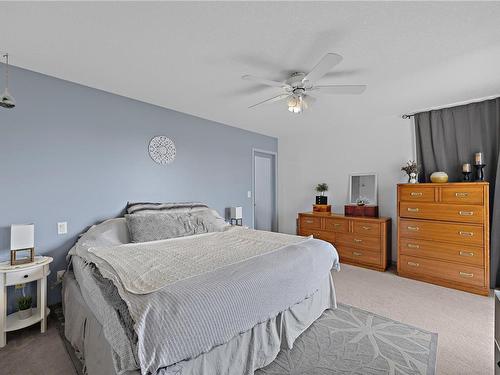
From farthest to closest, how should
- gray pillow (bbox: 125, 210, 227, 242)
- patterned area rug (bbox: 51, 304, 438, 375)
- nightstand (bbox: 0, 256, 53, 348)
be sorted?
gray pillow (bbox: 125, 210, 227, 242)
nightstand (bbox: 0, 256, 53, 348)
patterned area rug (bbox: 51, 304, 438, 375)

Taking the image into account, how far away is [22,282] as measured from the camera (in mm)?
2021

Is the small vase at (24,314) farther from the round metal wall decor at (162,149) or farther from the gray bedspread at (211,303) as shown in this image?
the round metal wall decor at (162,149)

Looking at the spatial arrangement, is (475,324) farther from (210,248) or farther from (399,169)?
(210,248)

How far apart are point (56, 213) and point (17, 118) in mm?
973

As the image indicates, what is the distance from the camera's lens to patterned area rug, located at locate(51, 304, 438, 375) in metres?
1.68

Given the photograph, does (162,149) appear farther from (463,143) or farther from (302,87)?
(463,143)

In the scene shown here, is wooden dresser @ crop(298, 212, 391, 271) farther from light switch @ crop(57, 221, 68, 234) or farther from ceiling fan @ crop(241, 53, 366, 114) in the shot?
light switch @ crop(57, 221, 68, 234)

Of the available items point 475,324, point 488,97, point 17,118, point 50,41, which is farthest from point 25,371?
point 488,97

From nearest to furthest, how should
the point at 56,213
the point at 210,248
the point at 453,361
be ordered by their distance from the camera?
the point at 453,361
the point at 210,248
the point at 56,213

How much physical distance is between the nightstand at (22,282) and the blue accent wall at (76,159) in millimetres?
299

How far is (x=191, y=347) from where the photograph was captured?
120 centimetres

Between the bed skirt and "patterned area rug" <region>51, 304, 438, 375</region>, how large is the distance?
8 centimetres

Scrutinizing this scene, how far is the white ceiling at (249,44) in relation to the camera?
1.55m

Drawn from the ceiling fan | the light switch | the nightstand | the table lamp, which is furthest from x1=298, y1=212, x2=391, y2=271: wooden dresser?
the nightstand
